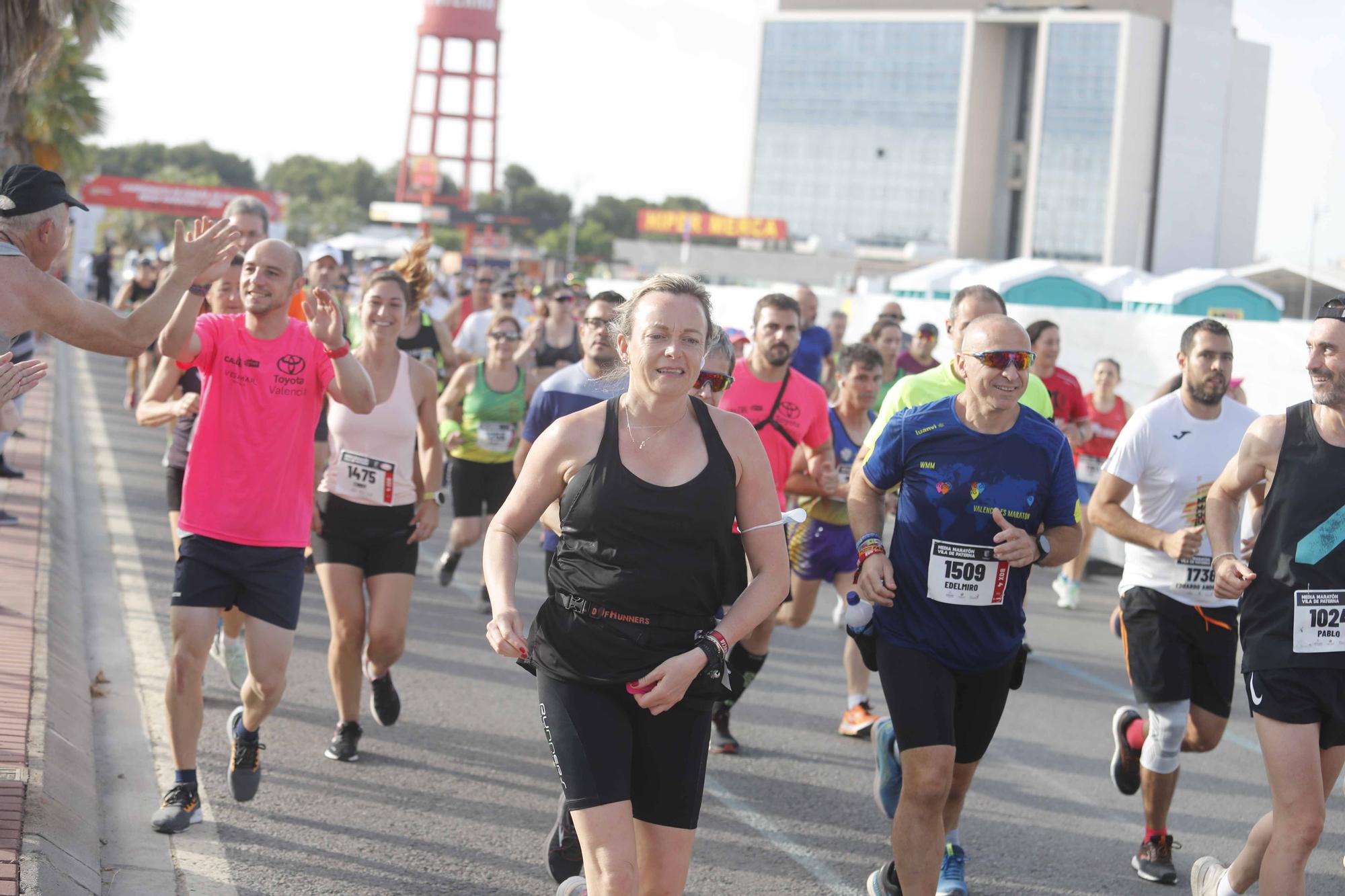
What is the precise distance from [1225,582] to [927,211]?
364 feet

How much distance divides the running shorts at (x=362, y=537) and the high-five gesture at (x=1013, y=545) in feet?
8.89

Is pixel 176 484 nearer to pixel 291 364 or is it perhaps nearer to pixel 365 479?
pixel 365 479

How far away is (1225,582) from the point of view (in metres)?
4.41

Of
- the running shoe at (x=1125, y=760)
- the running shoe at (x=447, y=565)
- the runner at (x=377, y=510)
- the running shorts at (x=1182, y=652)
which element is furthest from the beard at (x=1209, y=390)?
the running shoe at (x=447, y=565)

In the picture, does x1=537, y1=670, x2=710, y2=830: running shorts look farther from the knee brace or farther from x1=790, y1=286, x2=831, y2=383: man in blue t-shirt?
x1=790, y1=286, x2=831, y2=383: man in blue t-shirt

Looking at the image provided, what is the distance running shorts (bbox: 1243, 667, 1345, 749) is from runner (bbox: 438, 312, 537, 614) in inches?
230

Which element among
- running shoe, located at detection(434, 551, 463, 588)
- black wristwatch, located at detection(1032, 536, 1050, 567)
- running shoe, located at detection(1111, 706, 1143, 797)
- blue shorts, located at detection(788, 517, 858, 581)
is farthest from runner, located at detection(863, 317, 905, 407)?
black wristwatch, located at detection(1032, 536, 1050, 567)

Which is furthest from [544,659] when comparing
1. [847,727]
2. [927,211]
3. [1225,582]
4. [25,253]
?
[927,211]

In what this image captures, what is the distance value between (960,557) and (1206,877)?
4.66 feet

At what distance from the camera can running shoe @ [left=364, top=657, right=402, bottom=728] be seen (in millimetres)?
6363

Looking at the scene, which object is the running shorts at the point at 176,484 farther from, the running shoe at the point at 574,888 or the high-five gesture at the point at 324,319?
the running shoe at the point at 574,888

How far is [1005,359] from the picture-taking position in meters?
4.46

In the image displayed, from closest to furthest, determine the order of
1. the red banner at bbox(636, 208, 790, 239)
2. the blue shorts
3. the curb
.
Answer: the curb, the blue shorts, the red banner at bbox(636, 208, 790, 239)

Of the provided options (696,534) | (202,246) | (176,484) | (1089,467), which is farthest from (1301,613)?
(1089,467)
